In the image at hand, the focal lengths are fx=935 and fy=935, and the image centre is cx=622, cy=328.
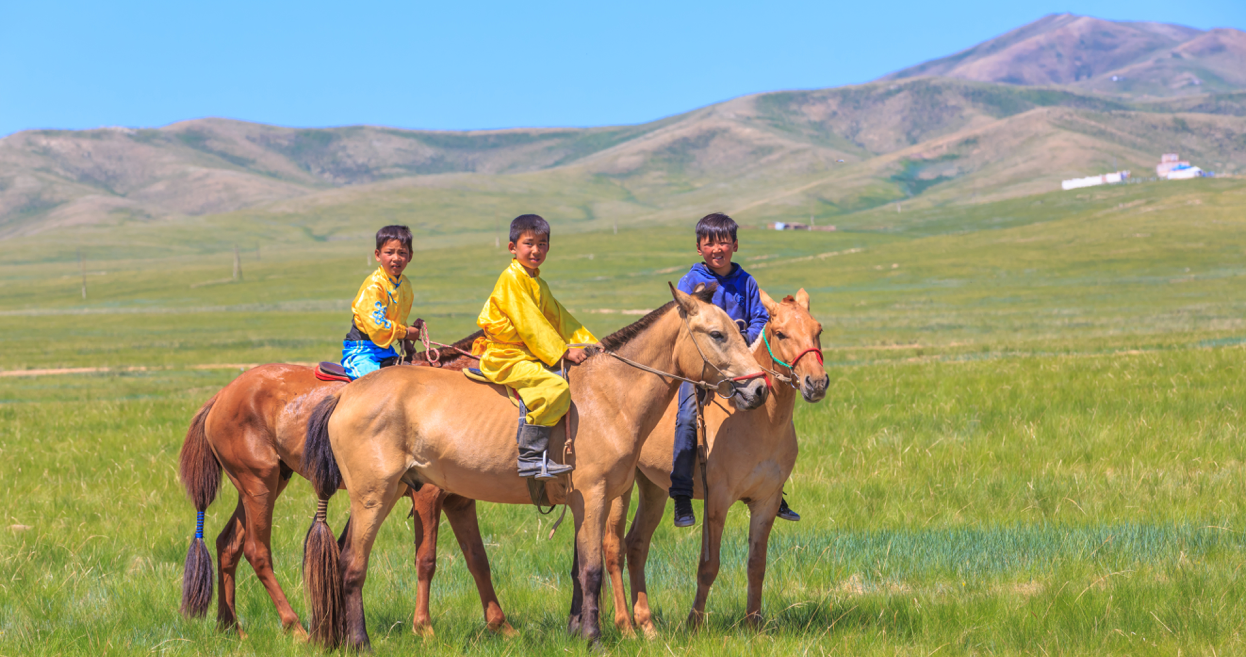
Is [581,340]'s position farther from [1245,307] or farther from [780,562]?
[1245,307]

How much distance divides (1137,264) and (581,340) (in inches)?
3679

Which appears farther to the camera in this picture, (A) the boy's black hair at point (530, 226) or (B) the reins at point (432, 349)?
(B) the reins at point (432, 349)

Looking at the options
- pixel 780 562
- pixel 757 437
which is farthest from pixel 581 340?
pixel 780 562

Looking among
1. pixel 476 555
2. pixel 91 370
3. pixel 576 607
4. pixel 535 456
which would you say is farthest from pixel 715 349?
pixel 91 370

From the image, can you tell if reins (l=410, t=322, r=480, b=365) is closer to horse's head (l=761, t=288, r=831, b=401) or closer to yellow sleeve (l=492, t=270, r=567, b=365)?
yellow sleeve (l=492, t=270, r=567, b=365)

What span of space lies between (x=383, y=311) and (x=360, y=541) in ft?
6.59

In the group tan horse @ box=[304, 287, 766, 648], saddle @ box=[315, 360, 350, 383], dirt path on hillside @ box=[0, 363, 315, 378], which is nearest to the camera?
tan horse @ box=[304, 287, 766, 648]

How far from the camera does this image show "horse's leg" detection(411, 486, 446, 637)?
731 cm

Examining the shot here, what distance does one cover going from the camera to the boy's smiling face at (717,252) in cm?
767

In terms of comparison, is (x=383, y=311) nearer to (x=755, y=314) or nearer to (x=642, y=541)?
(x=642, y=541)

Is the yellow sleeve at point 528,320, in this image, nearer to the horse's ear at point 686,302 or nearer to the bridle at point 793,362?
the horse's ear at point 686,302

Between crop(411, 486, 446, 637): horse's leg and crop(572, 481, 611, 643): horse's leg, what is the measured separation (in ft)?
4.48

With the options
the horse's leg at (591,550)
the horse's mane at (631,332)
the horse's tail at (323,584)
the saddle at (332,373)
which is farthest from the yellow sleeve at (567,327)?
the saddle at (332,373)

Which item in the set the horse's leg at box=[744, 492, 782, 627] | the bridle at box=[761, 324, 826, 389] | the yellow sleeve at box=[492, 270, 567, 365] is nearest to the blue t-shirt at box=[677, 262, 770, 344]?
the bridle at box=[761, 324, 826, 389]
